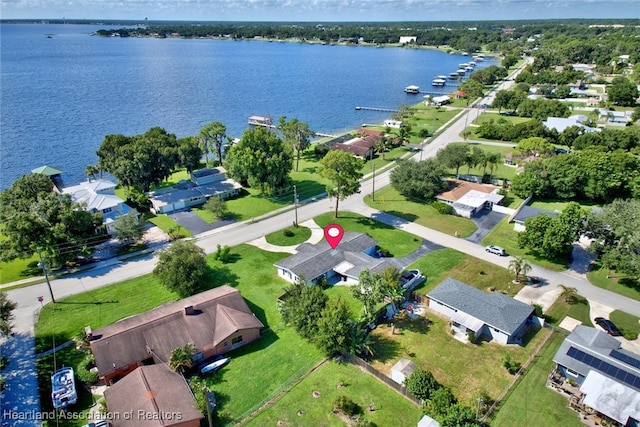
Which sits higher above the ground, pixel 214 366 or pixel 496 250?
pixel 496 250

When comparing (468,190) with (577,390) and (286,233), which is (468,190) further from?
(577,390)

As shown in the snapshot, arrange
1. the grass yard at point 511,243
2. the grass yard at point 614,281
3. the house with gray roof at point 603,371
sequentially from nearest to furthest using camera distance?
1. the house with gray roof at point 603,371
2. the grass yard at point 614,281
3. the grass yard at point 511,243

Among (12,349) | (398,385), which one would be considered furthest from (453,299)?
(12,349)

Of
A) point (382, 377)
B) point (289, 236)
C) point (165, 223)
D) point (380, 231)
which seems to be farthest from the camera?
point (165, 223)

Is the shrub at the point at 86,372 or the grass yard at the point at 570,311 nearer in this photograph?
the shrub at the point at 86,372

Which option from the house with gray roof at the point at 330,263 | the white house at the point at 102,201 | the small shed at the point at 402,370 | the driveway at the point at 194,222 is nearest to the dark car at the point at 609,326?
the small shed at the point at 402,370

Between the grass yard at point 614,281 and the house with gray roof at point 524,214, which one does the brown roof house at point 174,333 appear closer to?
the grass yard at point 614,281

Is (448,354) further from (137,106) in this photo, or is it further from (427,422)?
(137,106)

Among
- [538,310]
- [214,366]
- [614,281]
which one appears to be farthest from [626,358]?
[214,366]
